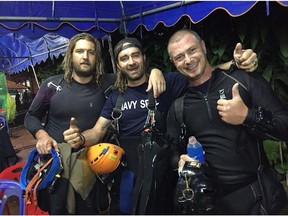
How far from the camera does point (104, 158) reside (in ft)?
7.39

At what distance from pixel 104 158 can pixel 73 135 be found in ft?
1.07

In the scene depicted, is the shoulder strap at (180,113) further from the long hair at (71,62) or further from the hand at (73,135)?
the long hair at (71,62)

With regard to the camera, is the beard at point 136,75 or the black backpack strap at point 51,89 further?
the black backpack strap at point 51,89

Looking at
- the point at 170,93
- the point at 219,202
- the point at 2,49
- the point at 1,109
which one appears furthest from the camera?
the point at 2,49

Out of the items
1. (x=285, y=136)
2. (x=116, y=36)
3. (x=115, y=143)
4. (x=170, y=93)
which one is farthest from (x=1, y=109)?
(x=285, y=136)

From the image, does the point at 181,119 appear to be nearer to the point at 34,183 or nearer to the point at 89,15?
the point at 34,183

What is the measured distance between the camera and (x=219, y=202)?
1820mm

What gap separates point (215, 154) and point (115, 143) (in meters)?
1.00

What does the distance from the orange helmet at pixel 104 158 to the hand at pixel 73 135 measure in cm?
14

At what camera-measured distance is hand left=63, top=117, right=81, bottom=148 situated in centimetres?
229

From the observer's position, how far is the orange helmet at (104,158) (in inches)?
89.0

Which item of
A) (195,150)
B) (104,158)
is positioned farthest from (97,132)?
(195,150)

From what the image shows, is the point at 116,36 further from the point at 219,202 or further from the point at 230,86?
the point at 219,202

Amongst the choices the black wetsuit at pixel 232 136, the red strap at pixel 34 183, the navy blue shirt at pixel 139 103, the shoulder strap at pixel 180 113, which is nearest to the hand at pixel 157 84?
the navy blue shirt at pixel 139 103
